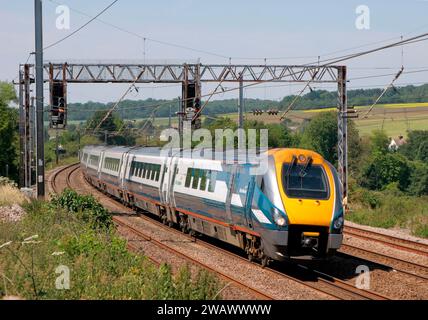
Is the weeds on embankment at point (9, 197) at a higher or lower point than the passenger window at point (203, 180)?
lower

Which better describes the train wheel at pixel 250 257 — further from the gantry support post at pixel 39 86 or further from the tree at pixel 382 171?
the tree at pixel 382 171

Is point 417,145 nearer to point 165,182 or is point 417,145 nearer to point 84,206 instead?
point 165,182

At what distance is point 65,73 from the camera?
3703cm

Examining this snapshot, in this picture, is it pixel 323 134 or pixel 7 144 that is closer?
pixel 7 144

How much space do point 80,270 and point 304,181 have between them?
559 cm

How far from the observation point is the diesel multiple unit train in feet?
50.2

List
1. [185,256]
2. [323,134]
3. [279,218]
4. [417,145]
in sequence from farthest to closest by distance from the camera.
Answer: [417,145] < [323,134] < [185,256] < [279,218]

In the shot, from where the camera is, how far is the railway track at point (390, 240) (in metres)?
20.1

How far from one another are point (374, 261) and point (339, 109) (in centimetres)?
1574

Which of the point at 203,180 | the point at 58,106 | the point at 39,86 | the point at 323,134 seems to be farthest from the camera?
the point at 323,134

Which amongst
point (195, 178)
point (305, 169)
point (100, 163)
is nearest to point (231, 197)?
point (305, 169)

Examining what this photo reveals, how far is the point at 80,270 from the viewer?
1291 centimetres

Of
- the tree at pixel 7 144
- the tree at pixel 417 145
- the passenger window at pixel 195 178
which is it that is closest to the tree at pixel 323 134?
the tree at pixel 417 145
